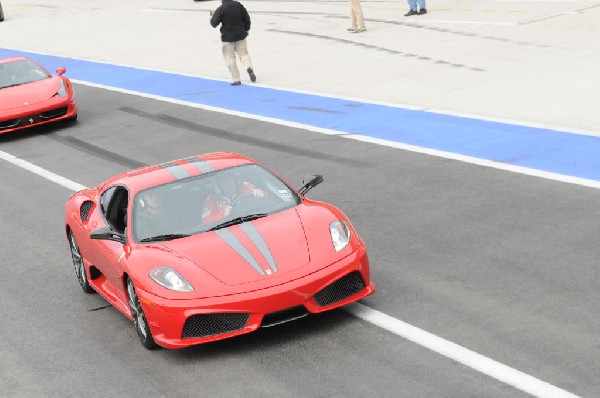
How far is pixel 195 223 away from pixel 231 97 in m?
13.3

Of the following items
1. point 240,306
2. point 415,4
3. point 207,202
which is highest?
point 207,202

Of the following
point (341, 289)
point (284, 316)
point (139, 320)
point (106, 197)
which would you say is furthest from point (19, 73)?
Result: point (284, 316)

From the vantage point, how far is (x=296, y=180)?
48.5 ft

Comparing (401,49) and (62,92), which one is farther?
(401,49)

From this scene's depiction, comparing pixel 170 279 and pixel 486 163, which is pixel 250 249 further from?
pixel 486 163

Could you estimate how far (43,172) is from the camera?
17.7m

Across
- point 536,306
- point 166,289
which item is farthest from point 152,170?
point 536,306

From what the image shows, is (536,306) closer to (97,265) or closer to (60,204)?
(97,265)

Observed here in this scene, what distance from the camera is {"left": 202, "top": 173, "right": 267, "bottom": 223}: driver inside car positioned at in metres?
9.59

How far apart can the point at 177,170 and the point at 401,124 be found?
8.03 m

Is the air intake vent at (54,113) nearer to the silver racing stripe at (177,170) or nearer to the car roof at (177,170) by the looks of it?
the car roof at (177,170)

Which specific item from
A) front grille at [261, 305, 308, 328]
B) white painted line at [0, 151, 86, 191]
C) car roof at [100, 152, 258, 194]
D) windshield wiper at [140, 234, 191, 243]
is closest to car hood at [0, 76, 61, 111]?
white painted line at [0, 151, 86, 191]

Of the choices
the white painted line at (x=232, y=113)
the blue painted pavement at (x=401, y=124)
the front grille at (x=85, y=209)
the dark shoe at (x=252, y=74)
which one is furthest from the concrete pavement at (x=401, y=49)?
the front grille at (x=85, y=209)

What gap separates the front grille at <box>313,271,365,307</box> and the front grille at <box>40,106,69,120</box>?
1351 cm
